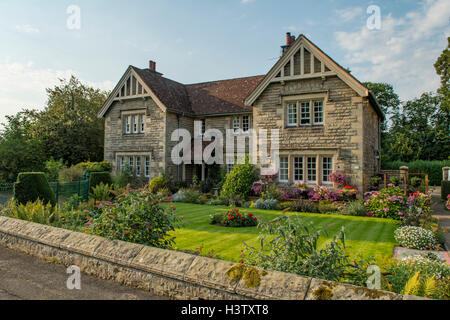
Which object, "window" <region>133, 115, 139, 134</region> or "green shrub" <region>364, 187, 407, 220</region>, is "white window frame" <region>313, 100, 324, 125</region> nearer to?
"green shrub" <region>364, 187, 407, 220</region>

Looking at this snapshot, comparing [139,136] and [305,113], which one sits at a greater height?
[305,113]

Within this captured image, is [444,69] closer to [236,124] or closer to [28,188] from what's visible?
[236,124]

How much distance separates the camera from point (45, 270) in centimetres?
480

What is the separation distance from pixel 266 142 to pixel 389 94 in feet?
133

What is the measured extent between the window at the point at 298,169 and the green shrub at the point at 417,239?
29.5ft

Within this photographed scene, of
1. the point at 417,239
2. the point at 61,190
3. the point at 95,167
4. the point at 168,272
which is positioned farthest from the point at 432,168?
the point at 168,272

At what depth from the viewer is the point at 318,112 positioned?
17.0 metres

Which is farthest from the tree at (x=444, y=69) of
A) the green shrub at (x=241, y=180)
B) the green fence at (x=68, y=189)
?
the green fence at (x=68, y=189)

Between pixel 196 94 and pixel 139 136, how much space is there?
19.5 feet

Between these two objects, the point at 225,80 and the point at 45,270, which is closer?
the point at 45,270

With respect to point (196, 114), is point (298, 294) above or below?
below

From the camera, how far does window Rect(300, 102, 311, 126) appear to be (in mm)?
17234
